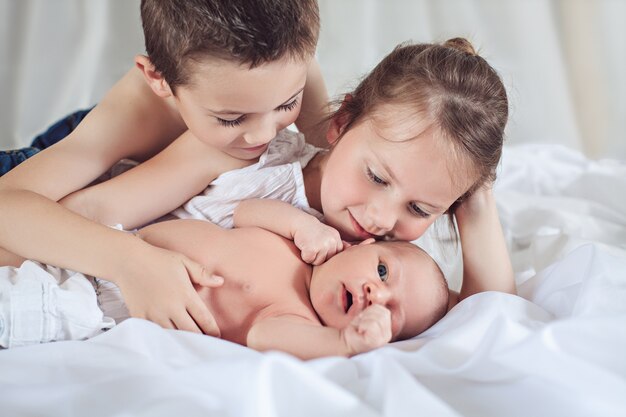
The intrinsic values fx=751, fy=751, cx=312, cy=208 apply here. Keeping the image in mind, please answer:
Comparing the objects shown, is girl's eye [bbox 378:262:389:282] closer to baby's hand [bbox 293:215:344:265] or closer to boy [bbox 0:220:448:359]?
boy [bbox 0:220:448:359]

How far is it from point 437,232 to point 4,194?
870mm

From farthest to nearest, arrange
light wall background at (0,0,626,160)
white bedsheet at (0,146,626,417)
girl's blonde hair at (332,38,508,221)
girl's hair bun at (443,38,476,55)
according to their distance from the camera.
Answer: light wall background at (0,0,626,160) < girl's hair bun at (443,38,476,55) < girl's blonde hair at (332,38,508,221) < white bedsheet at (0,146,626,417)

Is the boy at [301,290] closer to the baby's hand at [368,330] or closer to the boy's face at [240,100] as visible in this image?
the baby's hand at [368,330]

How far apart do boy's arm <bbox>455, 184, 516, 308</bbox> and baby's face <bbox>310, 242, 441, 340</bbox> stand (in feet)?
0.52

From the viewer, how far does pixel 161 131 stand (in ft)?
5.16

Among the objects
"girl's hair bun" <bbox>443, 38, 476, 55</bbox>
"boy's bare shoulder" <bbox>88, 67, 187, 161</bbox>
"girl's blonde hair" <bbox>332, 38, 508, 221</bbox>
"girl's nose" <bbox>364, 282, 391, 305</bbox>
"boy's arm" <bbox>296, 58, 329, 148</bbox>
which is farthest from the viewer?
"boy's arm" <bbox>296, 58, 329, 148</bbox>

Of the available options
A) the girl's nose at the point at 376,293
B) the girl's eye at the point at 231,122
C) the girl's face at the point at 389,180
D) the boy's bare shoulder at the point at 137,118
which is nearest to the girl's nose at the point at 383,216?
the girl's face at the point at 389,180

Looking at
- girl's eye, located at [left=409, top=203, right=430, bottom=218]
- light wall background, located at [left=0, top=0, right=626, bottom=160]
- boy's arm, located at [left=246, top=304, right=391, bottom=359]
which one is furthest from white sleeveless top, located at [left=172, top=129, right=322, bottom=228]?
light wall background, located at [left=0, top=0, right=626, bottom=160]

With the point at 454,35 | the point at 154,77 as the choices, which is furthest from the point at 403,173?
the point at 454,35

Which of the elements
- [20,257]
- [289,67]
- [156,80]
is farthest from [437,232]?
[20,257]

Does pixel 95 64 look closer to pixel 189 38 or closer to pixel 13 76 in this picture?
pixel 13 76

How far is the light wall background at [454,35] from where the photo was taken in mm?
2322

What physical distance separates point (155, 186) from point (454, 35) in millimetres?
1534

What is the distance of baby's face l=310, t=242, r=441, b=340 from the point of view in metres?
1.17
